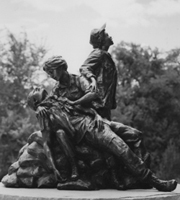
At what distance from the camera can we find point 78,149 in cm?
757

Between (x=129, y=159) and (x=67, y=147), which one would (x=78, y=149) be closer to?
(x=67, y=147)

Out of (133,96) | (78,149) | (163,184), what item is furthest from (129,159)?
(133,96)

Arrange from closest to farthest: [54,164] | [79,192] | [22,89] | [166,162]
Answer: [79,192], [54,164], [166,162], [22,89]

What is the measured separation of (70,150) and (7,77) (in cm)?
1693

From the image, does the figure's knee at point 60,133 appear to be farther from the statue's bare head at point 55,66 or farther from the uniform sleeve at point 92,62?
the uniform sleeve at point 92,62

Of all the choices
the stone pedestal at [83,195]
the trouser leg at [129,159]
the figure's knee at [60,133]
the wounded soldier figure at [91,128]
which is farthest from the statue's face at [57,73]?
the stone pedestal at [83,195]

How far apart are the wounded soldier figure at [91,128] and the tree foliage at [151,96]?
13992 millimetres

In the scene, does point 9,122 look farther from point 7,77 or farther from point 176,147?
point 176,147

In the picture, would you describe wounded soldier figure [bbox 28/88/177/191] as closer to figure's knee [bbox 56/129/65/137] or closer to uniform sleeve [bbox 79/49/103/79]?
figure's knee [bbox 56/129/65/137]

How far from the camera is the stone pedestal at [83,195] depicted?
6.34 m

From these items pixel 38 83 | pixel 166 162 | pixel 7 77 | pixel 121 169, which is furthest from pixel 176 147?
pixel 121 169

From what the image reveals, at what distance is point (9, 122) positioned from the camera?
21734 millimetres

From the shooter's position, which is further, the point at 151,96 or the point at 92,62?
the point at 151,96

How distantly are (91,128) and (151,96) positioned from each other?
16184 mm
